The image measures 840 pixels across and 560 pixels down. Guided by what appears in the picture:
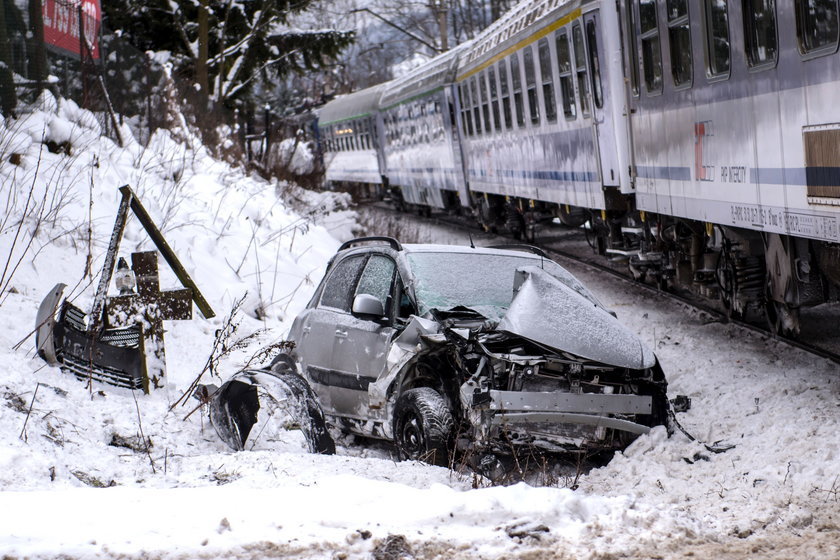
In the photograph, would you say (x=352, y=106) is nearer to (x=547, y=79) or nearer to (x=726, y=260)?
(x=547, y=79)

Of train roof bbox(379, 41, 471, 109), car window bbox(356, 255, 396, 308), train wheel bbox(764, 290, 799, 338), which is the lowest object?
train wheel bbox(764, 290, 799, 338)

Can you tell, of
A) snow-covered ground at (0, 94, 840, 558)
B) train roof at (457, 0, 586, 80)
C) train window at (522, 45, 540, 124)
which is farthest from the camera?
train window at (522, 45, 540, 124)

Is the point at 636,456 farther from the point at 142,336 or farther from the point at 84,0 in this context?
the point at 84,0

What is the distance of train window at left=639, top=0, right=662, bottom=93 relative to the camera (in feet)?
34.9

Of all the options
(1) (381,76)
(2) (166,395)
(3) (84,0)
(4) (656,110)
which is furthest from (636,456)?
(1) (381,76)

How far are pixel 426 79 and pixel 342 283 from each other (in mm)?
17762

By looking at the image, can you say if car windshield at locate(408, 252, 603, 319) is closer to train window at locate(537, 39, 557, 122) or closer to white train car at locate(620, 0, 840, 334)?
white train car at locate(620, 0, 840, 334)

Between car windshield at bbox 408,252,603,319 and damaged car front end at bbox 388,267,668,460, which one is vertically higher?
car windshield at bbox 408,252,603,319

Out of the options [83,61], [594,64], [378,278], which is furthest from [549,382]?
[83,61]

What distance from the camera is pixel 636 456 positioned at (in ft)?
21.4

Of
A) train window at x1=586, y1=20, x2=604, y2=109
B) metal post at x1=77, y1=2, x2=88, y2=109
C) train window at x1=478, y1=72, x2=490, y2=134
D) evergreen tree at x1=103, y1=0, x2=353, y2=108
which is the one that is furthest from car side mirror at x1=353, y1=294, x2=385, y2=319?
evergreen tree at x1=103, y1=0, x2=353, y2=108

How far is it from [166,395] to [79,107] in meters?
8.52

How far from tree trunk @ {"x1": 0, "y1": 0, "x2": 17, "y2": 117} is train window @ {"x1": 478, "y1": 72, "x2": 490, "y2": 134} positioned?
349 inches

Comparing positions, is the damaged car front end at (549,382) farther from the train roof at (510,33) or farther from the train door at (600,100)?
the train roof at (510,33)
